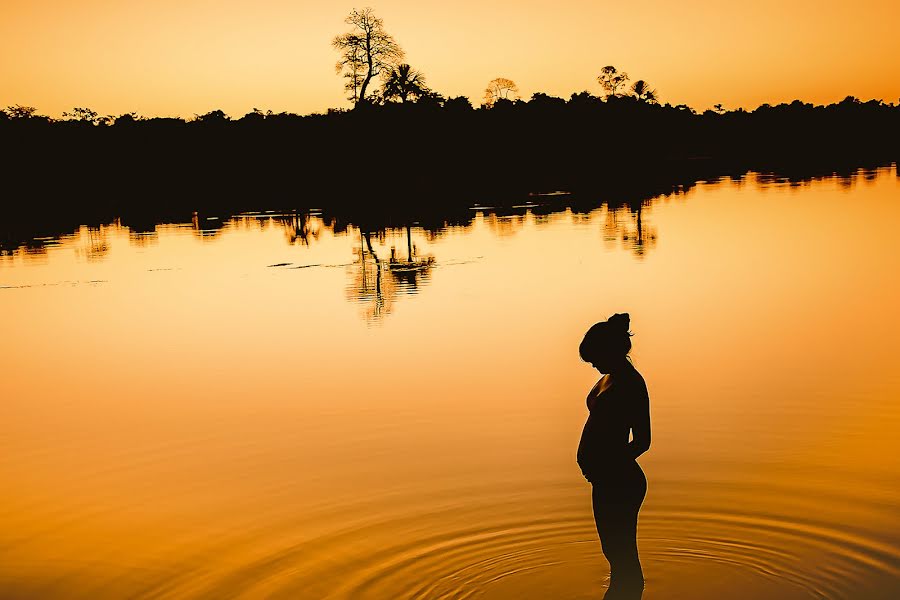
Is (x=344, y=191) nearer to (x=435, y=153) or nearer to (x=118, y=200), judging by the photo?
(x=118, y=200)

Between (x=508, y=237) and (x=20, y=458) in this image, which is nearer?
(x=20, y=458)

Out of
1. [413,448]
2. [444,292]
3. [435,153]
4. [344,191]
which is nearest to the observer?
[413,448]

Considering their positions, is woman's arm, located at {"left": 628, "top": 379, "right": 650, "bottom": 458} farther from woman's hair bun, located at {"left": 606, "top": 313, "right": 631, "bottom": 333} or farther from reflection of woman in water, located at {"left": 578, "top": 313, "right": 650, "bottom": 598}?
woman's hair bun, located at {"left": 606, "top": 313, "right": 631, "bottom": 333}

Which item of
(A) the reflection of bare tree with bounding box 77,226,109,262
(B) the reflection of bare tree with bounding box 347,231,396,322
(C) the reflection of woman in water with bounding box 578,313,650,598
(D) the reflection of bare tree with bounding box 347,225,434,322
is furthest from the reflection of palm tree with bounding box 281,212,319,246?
(C) the reflection of woman in water with bounding box 578,313,650,598

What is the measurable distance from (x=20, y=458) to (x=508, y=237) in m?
25.6

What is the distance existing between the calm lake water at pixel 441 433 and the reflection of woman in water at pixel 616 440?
939 millimetres

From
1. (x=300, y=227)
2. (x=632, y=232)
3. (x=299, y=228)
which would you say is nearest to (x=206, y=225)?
(x=300, y=227)

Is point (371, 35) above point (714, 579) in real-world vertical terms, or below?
above

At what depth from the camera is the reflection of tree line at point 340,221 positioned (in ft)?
127

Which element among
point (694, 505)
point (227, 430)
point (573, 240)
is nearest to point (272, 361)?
point (227, 430)

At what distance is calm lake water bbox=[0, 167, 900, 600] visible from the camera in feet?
26.1

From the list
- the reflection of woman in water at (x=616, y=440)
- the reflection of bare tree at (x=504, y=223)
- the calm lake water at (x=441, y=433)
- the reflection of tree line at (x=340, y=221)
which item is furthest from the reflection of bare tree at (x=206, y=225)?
the reflection of woman in water at (x=616, y=440)

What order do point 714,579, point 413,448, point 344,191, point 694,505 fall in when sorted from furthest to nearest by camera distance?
point 344,191 < point 413,448 < point 694,505 < point 714,579

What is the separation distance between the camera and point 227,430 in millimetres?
12469
